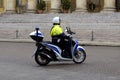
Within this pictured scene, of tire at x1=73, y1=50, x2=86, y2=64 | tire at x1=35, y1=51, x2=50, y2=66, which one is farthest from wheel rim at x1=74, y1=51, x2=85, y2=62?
tire at x1=35, y1=51, x2=50, y2=66

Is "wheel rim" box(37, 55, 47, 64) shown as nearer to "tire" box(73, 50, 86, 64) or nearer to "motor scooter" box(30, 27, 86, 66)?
"motor scooter" box(30, 27, 86, 66)

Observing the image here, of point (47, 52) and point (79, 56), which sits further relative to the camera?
point (79, 56)

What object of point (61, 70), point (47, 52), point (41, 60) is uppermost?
point (47, 52)

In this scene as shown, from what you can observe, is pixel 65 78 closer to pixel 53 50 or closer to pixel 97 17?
pixel 53 50

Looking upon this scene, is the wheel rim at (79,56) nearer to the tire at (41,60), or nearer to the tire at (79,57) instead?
the tire at (79,57)

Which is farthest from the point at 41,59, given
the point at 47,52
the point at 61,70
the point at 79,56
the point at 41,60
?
the point at 61,70

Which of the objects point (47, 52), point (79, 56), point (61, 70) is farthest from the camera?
point (79, 56)

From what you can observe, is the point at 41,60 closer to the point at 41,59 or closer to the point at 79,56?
the point at 41,59

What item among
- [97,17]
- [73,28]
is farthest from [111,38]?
[97,17]

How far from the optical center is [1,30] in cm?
3541

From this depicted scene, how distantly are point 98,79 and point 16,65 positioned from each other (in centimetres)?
400

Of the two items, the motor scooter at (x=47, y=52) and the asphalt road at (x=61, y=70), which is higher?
the motor scooter at (x=47, y=52)

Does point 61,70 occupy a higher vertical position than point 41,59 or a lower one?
lower

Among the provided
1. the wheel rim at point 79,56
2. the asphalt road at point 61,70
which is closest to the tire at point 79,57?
the wheel rim at point 79,56
